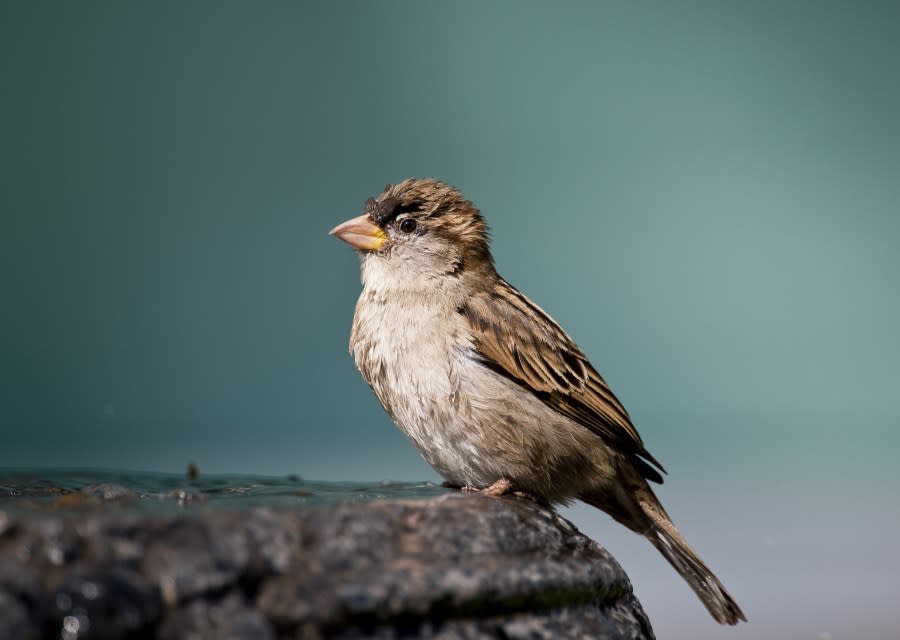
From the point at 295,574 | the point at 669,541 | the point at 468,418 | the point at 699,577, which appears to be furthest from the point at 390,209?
the point at 295,574

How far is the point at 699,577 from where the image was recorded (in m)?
3.10

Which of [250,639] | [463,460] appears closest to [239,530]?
[250,639]

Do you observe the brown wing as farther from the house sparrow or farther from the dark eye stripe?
the dark eye stripe

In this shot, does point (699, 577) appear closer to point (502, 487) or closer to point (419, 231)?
point (502, 487)

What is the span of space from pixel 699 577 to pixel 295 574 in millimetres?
1779

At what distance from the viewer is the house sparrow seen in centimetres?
288

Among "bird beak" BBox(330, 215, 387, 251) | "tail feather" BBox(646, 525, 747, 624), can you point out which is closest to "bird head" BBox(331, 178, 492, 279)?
"bird beak" BBox(330, 215, 387, 251)

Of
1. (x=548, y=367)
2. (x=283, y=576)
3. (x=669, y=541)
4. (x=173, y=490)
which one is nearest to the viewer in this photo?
(x=283, y=576)

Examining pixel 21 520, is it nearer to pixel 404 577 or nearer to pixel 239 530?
pixel 239 530

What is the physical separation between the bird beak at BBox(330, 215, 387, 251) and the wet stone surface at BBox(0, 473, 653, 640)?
1.27 metres

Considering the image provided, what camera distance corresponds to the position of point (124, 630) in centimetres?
159

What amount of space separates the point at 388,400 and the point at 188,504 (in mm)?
760

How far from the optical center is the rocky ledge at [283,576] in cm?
158

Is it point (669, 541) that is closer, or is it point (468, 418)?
point (468, 418)
